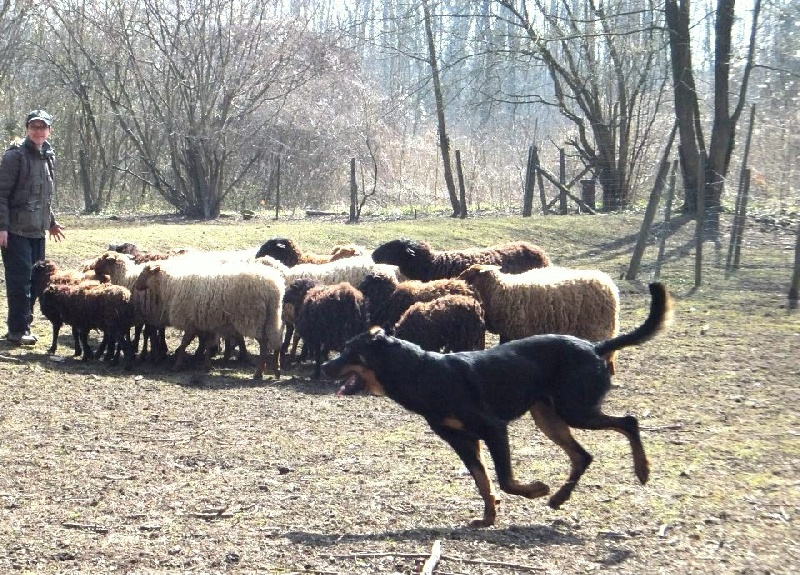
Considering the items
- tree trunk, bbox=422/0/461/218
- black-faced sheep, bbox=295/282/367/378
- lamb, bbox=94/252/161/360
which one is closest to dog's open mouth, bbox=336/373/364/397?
black-faced sheep, bbox=295/282/367/378

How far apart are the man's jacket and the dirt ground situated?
1755mm

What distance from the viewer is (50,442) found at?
7254 millimetres

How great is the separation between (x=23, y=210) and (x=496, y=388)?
7.16m

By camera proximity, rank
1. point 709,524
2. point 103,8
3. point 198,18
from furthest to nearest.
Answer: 1. point 103,8
2. point 198,18
3. point 709,524

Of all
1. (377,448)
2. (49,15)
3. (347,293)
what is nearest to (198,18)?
(49,15)

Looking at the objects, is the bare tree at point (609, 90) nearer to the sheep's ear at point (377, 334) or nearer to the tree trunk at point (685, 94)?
the tree trunk at point (685, 94)

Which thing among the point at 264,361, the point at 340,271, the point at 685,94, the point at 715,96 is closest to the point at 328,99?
the point at 685,94

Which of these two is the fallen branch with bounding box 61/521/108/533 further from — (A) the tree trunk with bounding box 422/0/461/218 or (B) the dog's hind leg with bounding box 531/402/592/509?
(A) the tree trunk with bounding box 422/0/461/218

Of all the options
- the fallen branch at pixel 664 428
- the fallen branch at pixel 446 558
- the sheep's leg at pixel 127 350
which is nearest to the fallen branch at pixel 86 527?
the fallen branch at pixel 446 558

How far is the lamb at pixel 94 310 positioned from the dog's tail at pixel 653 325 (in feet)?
19.7

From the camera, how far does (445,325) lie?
31.9ft

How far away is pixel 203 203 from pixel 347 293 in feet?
48.7

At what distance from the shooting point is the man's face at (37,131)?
36.1 ft

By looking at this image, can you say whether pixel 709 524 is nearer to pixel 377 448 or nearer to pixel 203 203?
pixel 377 448
